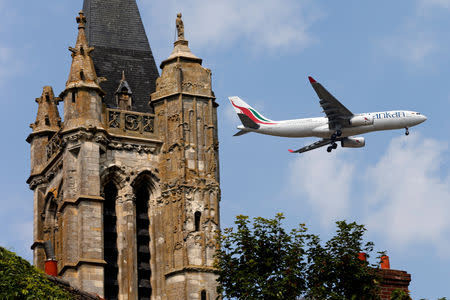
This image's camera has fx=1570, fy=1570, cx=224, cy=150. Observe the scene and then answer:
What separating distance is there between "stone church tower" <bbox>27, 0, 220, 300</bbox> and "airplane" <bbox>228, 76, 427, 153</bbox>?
838 cm

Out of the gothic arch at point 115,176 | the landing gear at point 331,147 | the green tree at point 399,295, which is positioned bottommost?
the green tree at point 399,295

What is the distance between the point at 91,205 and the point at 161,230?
3.71 metres

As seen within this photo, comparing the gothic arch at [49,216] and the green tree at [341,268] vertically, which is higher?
the gothic arch at [49,216]

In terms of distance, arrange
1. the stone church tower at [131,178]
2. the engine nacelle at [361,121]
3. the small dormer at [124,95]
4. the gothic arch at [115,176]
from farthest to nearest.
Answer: the engine nacelle at [361,121] → the small dormer at [124,95] → the gothic arch at [115,176] → the stone church tower at [131,178]

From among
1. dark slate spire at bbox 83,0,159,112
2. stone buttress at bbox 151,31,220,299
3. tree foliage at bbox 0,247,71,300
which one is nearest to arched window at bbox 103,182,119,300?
stone buttress at bbox 151,31,220,299

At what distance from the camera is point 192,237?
6875 cm

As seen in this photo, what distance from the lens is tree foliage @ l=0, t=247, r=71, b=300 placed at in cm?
3856

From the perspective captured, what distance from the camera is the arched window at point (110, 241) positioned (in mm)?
68438

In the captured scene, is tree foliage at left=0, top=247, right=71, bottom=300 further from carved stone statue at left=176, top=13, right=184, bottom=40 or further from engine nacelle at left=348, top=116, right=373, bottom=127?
engine nacelle at left=348, top=116, right=373, bottom=127

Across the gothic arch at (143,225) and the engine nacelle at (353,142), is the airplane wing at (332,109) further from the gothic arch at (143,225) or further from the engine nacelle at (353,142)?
the gothic arch at (143,225)

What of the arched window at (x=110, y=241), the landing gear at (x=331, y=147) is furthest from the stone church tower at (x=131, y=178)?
the landing gear at (x=331, y=147)

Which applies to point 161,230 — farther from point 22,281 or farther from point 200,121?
point 22,281

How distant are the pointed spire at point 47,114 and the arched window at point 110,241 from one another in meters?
7.10

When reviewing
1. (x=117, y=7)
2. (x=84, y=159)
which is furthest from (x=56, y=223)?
(x=117, y=7)
